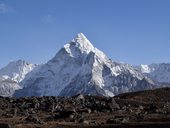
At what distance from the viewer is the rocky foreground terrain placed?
83.2 m

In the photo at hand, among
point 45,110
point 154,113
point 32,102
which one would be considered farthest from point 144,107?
point 32,102

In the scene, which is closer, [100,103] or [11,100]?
[100,103]

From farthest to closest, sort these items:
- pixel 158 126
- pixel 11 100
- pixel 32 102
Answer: pixel 11 100
pixel 32 102
pixel 158 126

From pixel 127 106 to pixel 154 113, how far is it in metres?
19.2

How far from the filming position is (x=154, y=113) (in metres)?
98.4

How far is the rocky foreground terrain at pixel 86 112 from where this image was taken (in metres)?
83.2

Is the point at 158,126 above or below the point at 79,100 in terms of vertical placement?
below

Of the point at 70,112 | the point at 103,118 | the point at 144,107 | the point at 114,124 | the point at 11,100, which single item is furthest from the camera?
the point at 11,100

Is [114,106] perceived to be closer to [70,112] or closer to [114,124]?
[70,112]

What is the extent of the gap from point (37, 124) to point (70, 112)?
15.3 metres

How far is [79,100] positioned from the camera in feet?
429

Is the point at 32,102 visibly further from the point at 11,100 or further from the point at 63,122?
the point at 63,122

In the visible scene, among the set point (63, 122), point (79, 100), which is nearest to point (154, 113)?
point (63, 122)

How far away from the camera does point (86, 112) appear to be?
106250 millimetres
